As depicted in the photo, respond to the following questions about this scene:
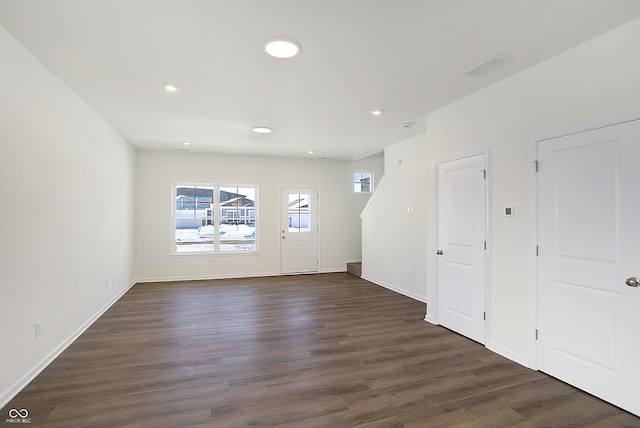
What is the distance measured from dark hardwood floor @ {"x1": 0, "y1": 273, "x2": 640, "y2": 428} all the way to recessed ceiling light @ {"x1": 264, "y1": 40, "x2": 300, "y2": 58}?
2.74 metres

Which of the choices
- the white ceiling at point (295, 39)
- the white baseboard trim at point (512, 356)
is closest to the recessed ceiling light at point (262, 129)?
the white ceiling at point (295, 39)

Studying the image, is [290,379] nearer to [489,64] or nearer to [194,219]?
[489,64]

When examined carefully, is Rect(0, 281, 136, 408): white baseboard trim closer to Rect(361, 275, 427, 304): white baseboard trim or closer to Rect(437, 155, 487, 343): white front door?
Rect(437, 155, 487, 343): white front door

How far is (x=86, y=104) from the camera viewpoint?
148 inches

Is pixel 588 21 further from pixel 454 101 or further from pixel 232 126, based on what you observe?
pixel 232 126

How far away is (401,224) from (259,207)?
3339 mm

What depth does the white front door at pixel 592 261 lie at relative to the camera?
222cm

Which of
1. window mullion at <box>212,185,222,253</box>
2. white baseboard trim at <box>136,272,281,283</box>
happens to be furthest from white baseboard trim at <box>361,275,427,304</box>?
→ window mullion at <box>212,185,222,253</box>

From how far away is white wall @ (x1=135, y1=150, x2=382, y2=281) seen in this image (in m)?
6.54

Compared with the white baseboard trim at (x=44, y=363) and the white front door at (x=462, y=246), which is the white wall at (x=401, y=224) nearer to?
the white front door at (x=462, y=246)

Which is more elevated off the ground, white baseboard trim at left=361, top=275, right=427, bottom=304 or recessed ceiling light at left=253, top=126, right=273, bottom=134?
recessed ceiling light at left=253, top=126, right=273, bottom=134

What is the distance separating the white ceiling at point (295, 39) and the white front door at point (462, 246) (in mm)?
919

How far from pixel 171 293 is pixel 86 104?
3291 mm

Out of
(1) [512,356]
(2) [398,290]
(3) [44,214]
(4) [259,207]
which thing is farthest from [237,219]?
(1) [512,356]
